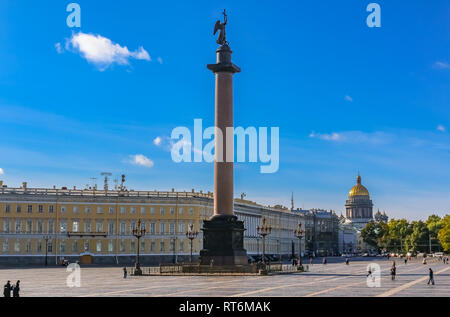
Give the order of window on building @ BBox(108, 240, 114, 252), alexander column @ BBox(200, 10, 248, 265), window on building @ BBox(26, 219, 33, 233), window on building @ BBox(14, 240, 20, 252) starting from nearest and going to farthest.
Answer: alexander column @ BBox(200, 10, 248, 265) → window on building @ BBox(14, 240, 20, 252) → window on building @ BBox(26, 219, 33, 233) → window on building @ BBox(108, 240, 114, 252)

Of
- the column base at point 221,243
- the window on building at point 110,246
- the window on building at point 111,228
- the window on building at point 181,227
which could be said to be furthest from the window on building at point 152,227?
the column base at point 221,243

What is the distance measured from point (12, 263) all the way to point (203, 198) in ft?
101

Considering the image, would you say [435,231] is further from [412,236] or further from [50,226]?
[50,226]

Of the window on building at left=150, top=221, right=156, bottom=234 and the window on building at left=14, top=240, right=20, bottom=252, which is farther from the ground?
the window on building at left=150, top=221, right=156, bottom=234

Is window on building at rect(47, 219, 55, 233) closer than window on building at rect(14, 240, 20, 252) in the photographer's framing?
Result: No

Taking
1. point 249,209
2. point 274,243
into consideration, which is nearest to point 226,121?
point 249,209

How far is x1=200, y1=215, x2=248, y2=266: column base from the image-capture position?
5644cm

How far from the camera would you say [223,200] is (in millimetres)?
57719

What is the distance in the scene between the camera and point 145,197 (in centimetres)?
9944

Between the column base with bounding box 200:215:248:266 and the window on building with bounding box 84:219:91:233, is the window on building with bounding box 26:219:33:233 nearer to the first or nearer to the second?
the window on building with bounding box 84:219:91:233

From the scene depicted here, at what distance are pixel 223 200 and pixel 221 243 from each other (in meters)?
3.75

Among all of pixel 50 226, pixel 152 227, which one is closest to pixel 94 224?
pixel 50 226

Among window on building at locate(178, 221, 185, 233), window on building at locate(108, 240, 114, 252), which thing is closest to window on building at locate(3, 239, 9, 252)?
window on building at locate(108, 240, 114, 252)
